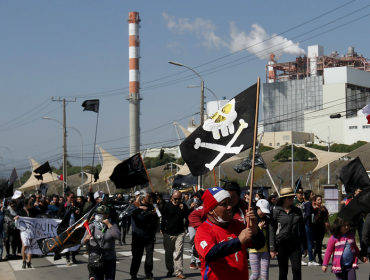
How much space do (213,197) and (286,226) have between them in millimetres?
3978

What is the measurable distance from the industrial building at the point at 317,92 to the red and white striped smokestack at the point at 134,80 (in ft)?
126

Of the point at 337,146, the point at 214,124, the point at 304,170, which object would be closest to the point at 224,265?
the point at 214,124

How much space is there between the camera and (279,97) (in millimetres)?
128250

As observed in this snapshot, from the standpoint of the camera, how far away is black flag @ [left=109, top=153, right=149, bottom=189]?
1390 cm

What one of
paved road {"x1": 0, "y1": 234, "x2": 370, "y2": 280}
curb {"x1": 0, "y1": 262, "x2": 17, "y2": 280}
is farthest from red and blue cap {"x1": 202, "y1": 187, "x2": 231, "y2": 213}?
curb {"x1": 0, "y1": 262, "x2": 17, "y2": 280}

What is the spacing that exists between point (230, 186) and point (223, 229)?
2.23 metres

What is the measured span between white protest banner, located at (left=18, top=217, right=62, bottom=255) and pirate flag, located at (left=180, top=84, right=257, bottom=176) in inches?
303

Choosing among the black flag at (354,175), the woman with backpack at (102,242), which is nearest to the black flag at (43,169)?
the black flag at (354,175)

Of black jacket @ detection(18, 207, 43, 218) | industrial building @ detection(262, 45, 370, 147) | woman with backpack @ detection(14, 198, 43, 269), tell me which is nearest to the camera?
woman with backpack @ detection(14, 198, 43, 269)

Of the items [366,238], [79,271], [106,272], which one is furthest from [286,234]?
[79,271]

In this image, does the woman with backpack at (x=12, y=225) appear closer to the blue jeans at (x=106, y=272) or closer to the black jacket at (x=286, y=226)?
the blue jeans at (x=106, y=272)

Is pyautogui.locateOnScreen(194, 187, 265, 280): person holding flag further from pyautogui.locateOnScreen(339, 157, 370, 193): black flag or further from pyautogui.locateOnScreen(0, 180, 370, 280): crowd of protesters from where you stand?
pyautogui.locateOnScreen(339, 157, 370, 193): black flag

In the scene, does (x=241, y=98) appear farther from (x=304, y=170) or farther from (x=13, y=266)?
(x=304, y=170)

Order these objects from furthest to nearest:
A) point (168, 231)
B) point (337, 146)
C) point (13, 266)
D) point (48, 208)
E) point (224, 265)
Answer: point (337, 146) < point (48, 208) < point (13, 266) < point (168, 231) < point (224, 265)
